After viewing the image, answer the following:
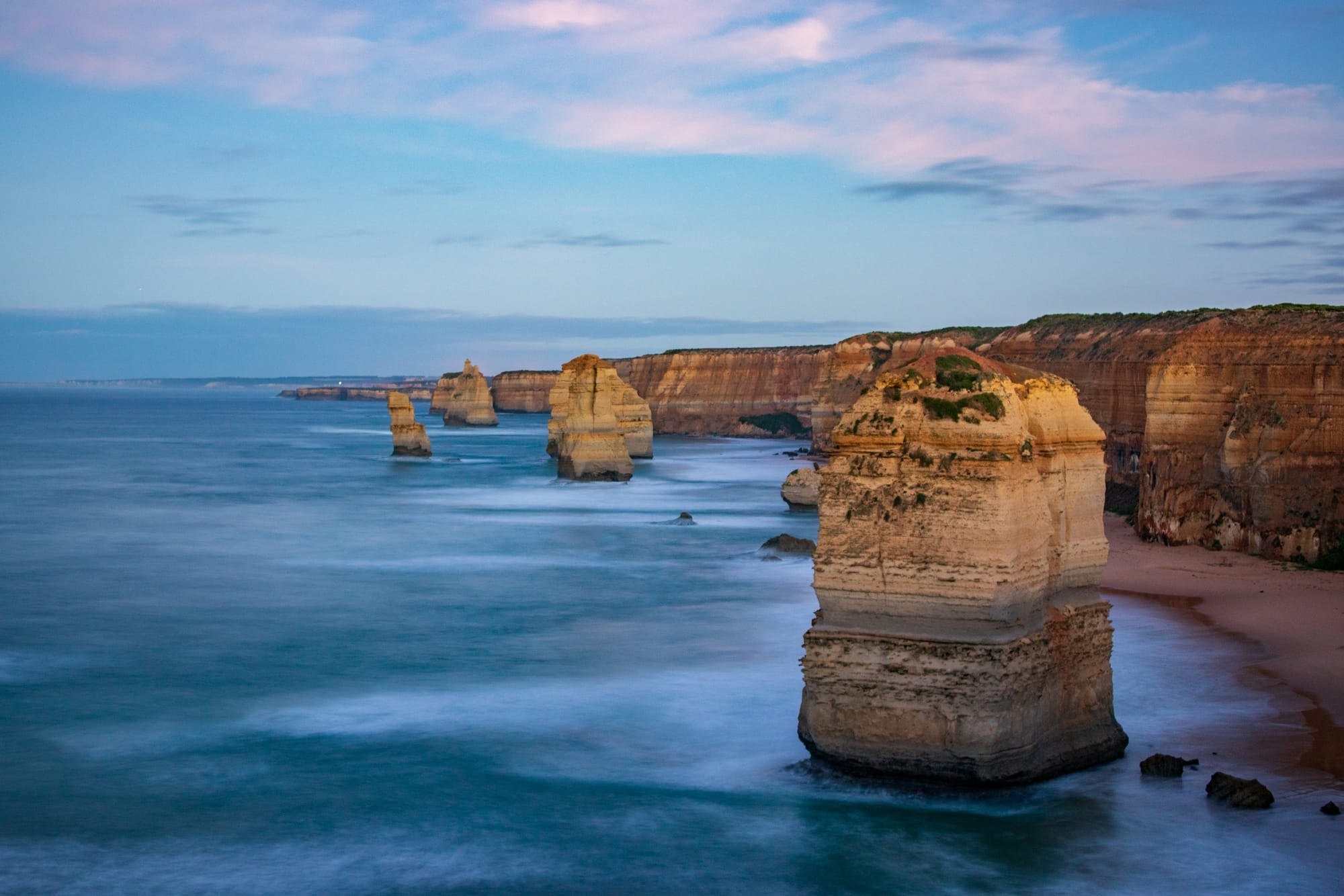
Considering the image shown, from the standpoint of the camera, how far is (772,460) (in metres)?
88.4

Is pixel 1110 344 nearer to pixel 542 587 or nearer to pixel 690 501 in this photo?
pixel 690 501

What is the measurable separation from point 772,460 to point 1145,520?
51.3 metres

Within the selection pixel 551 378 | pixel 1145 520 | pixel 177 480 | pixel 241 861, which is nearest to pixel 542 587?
pixel 1145 520

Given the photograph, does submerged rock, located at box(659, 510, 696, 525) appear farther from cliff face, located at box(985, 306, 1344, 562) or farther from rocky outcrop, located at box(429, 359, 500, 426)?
rocky outcrop, located at box(429, 359, 500, 426)

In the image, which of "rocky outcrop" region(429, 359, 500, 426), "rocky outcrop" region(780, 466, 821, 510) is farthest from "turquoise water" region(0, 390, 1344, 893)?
"rocky outcrop" region(429, 359, 500, 426)

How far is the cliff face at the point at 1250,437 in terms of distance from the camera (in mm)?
33438

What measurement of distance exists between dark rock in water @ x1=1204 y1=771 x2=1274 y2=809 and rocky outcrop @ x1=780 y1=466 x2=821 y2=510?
35.6 m

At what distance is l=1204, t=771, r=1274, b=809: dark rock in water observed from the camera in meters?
15.3

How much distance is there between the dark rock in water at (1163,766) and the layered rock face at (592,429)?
47575 mm

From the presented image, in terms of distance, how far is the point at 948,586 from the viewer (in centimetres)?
1525

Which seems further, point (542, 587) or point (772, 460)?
point (772, 460)

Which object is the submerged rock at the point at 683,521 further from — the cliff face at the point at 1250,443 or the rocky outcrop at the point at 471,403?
the rocky outcrop at the point at 471,403

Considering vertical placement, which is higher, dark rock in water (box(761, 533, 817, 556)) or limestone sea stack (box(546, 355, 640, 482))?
limestone sea stack (box(546, 355, 640, 482))

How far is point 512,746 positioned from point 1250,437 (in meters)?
23.6
